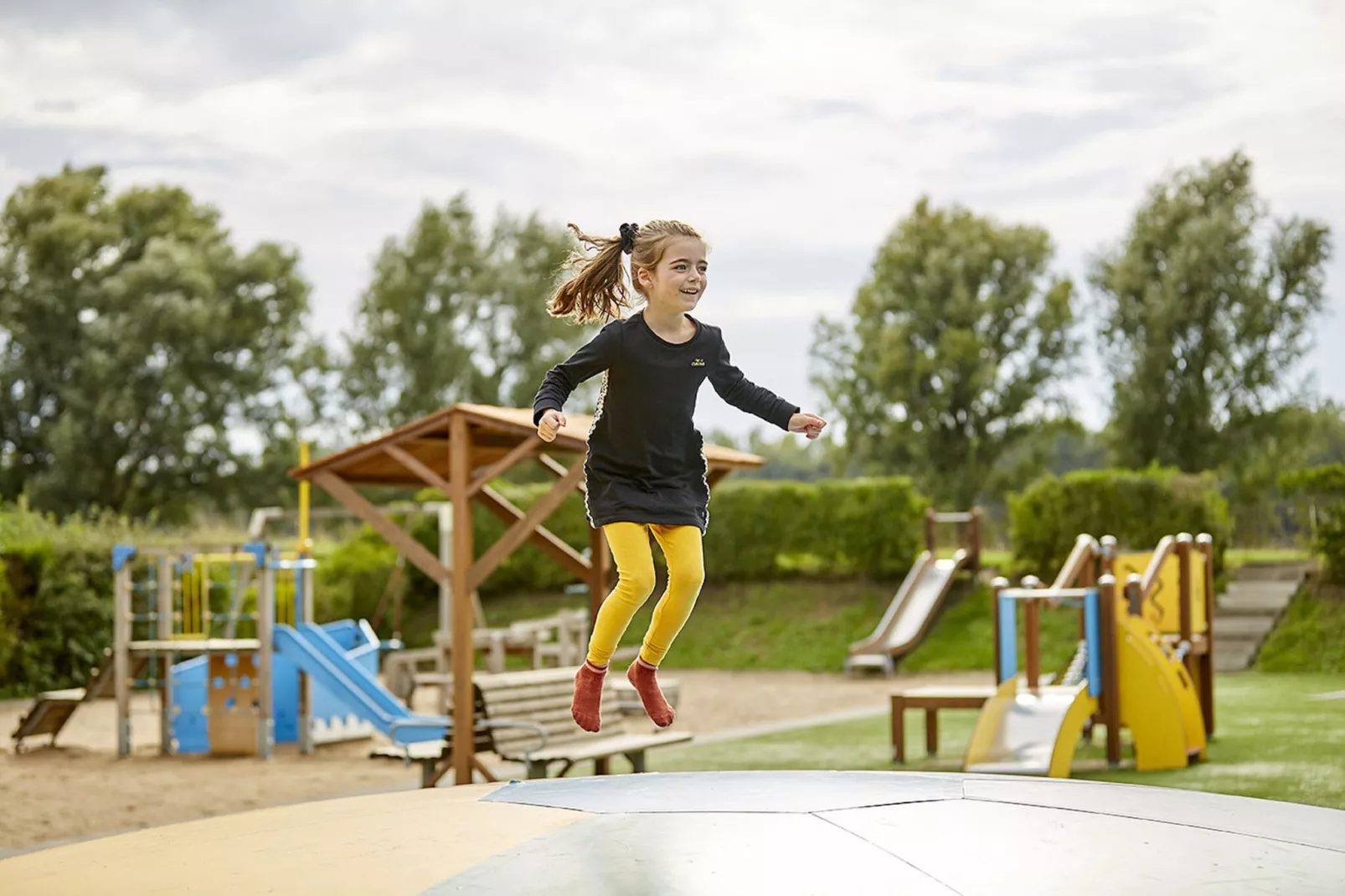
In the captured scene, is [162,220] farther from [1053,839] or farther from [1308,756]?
[1053,839]

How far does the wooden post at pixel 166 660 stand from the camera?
13250 millimetres

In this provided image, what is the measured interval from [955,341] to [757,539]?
450 inches

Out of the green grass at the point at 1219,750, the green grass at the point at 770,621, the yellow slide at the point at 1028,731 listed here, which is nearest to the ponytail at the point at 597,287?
the green grass at the point at 1219,750

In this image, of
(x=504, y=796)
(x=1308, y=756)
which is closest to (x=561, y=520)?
(x=1308, y=756)

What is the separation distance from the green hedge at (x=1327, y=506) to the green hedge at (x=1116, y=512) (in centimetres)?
125

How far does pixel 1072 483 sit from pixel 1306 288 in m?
13.2

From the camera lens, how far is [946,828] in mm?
3566

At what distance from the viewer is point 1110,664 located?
969cm

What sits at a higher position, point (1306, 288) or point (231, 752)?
point (1306, 288)

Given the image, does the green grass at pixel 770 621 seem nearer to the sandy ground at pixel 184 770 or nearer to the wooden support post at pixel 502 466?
the sandy ground at pixel 184 770

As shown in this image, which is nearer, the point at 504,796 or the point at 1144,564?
the point at 504,796

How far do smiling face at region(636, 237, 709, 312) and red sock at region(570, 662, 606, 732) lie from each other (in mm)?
1000

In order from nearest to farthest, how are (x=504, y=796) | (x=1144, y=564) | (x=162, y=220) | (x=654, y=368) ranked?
(x=654, y=368) < (x=504, y=796) < (x=1144, y=564) < (x=162, y=220)

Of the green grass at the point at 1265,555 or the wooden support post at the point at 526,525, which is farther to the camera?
the green grass at the point at 1265,555
